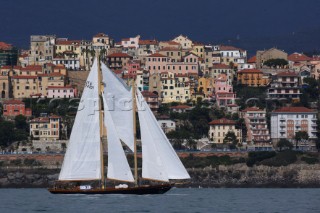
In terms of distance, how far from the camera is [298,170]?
96.1 metres

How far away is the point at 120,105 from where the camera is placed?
66.3m

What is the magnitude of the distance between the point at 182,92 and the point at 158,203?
64.5m

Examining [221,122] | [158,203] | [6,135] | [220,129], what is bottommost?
[158,203]

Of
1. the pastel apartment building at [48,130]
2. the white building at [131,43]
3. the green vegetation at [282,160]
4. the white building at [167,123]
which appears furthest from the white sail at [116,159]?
the white building at [131,43]

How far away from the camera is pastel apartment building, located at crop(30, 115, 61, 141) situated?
110 metres

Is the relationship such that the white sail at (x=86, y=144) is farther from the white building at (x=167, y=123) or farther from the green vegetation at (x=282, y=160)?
the white building at (x=167, y=123)

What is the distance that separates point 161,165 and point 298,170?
31.7 metres

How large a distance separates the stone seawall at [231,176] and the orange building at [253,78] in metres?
32.9

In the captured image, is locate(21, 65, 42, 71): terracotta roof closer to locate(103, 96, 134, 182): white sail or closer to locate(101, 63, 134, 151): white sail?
locate(103, 96, 134, 182): white sail

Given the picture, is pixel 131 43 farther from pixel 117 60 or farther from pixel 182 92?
pixel 182 92

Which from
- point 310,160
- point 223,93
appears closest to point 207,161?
point 310,160

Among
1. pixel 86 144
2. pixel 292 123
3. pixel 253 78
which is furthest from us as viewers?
pixel 253 78

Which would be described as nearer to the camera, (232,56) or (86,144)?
(86,144)

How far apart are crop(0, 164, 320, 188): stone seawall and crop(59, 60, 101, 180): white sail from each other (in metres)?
25.6
